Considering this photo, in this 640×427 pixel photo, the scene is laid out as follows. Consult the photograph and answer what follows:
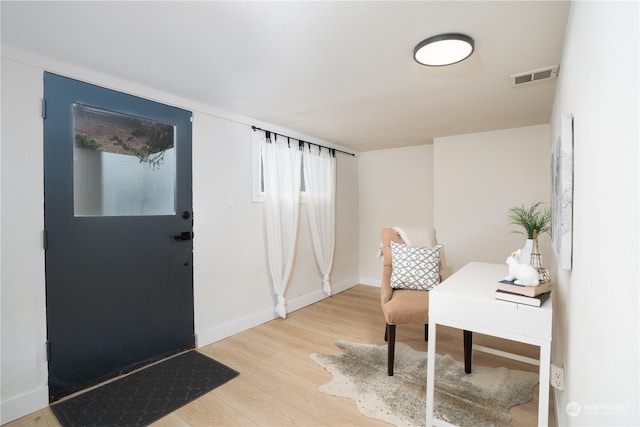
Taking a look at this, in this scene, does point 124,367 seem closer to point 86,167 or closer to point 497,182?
point 86,167

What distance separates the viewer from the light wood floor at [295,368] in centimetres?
184

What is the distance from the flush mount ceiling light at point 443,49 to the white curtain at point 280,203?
76.2 inches

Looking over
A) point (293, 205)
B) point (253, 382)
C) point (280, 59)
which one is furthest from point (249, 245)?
point (280, 59)

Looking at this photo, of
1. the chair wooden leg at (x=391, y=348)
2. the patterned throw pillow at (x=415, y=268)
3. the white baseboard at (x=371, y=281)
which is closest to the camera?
the chair wooden leg at (x=391, y=348)

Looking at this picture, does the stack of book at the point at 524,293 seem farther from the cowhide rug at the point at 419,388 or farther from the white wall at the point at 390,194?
the white wall at the point at 390,194

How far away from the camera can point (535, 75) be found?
2.18 metres

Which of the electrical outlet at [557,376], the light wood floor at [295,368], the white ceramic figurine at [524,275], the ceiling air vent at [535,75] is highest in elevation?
the ceiling air vent at [535,75]

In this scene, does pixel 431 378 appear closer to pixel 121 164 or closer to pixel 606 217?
pixel 606 217

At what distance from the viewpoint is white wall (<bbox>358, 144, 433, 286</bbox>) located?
4.49m

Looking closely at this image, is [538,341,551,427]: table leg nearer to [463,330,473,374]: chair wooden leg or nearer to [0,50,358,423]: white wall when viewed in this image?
[463,330,473,374]: chair wooden leg

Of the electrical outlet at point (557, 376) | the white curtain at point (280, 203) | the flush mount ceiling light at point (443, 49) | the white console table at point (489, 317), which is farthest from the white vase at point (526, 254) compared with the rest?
the white curtain at point (280, 203)

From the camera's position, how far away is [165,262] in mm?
2574

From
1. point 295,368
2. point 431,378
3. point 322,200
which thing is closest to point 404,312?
point 431,378

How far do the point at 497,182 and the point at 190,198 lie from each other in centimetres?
337
